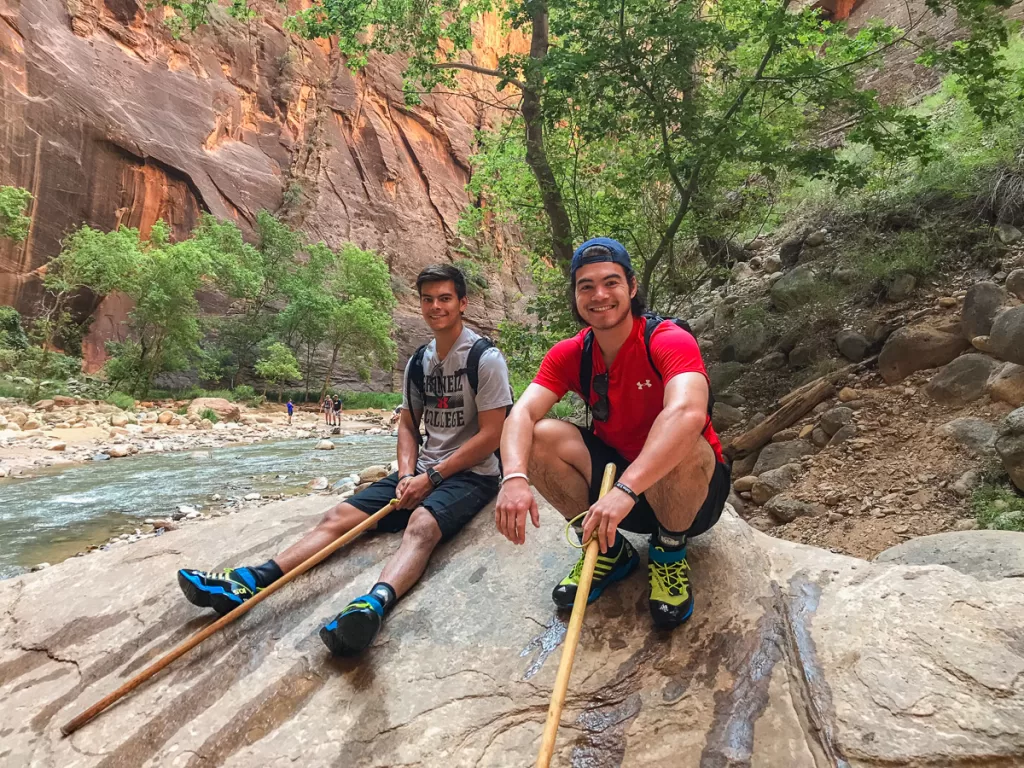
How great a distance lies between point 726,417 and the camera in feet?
19.6

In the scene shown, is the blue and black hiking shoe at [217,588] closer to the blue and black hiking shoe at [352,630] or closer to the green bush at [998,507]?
the blue and black hiking shoe at [352,630]

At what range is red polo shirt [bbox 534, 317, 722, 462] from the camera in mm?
1955

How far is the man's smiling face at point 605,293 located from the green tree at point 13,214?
23331 millimetres

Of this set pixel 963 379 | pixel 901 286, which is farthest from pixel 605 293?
pixel 901 286

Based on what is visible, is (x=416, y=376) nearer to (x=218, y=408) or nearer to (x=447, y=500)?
(x=447, y=500)

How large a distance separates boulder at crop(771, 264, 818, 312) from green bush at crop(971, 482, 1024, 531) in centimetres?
318

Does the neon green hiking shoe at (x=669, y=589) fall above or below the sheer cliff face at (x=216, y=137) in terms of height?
below

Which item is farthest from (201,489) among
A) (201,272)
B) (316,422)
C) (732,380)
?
(201,272)

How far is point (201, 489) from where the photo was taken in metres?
8.59

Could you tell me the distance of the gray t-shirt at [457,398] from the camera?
9.32 ft

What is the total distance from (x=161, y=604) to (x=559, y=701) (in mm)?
2113

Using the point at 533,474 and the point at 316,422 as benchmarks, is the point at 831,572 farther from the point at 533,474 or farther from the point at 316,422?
the point at 316,422

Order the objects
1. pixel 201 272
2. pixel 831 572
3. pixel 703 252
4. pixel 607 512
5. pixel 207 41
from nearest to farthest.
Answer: pixel 607 512
pixel 831 572
pixel 703 252
pixel 201 272
pixel 207 41

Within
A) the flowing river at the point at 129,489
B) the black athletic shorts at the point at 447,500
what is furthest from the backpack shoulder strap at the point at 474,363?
the flowing river at the point at 129,489
